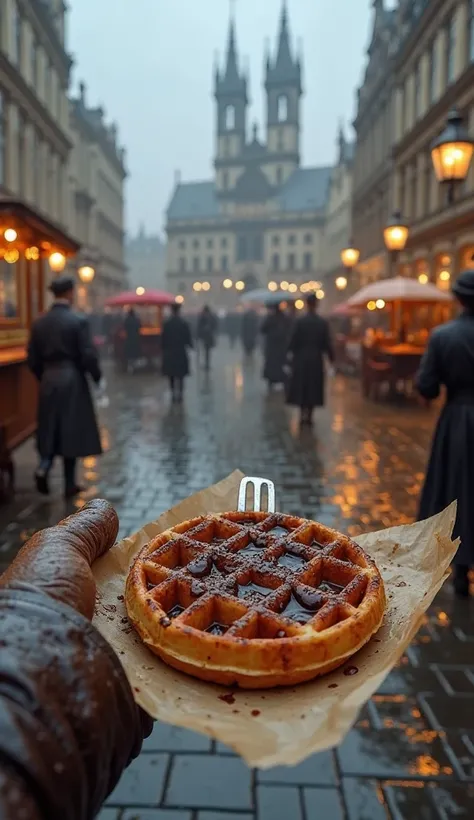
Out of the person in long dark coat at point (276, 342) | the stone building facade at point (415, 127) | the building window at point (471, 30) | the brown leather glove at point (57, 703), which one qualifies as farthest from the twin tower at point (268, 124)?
the brown leather glove at point (57, 703)

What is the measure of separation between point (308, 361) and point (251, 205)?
76941 millimetres

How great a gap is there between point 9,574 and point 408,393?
1368 centimetres

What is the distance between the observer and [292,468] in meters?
7.86

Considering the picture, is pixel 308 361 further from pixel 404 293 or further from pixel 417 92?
pixel 417 92

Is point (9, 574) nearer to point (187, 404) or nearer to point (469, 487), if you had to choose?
point (469, 487)

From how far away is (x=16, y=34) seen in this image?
2395 cm

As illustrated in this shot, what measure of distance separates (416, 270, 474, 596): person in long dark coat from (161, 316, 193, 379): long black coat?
10.2m

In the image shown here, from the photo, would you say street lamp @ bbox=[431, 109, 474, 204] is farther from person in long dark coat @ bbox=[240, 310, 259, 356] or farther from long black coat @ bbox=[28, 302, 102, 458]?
person in long dark coat @ bbox=[240, 310, 259, 356]

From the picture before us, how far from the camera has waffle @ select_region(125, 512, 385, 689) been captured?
105cm

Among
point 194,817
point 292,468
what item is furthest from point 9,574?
point 292,468

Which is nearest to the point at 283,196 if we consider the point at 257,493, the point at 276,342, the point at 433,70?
the point at 433,70

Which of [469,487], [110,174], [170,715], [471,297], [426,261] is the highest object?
[110,174]

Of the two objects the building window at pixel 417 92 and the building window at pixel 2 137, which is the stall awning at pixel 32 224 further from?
the building window at pixel 417 92

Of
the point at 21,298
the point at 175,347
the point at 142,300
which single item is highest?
the point at 142,300
